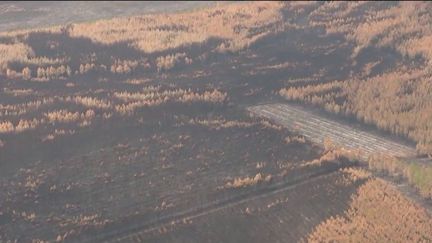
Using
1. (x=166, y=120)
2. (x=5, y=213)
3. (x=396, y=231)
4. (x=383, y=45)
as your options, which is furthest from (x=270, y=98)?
(x=5, y=213)

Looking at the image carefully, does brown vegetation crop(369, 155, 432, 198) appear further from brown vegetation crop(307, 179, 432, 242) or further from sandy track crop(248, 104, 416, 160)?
brown vegetation crop(307, 179, 432, 242)

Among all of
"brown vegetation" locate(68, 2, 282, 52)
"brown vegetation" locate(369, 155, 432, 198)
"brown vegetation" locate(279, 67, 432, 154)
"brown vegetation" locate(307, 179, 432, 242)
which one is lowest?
"brown vegetation" locate(307, 179, 432, 242)

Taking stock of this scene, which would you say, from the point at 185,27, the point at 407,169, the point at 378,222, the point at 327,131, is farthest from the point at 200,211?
the point at 185,27

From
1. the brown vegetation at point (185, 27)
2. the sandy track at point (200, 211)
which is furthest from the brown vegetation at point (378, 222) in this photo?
the brown vegetation at point (185, 27)

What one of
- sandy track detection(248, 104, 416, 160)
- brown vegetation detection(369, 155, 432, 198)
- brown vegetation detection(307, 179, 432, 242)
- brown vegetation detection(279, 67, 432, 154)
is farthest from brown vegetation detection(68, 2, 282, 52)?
brown vegetation detection(307, 179, 432, 242)

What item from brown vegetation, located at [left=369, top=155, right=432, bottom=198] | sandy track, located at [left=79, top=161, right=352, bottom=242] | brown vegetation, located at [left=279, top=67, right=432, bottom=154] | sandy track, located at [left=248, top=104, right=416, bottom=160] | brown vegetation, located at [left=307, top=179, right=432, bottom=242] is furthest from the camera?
brown vegetation, located at [left=279, top=67, right=432, bottom=154]

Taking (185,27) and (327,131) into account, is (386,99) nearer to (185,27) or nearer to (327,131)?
(327,131)

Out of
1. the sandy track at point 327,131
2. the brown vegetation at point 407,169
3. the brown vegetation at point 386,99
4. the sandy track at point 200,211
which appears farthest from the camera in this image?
the brown vegetation at point 386,99

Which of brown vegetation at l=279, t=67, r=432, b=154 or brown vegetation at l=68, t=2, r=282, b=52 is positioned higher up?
brown vegetation at l=68, t=2, r=282, b=52

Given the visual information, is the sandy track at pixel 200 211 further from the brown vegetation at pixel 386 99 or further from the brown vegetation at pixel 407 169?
the brown vegetation at pixel 386 99

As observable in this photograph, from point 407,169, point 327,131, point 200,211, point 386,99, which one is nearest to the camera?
point 200,211

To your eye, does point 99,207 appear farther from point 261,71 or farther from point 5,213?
point 261,71
